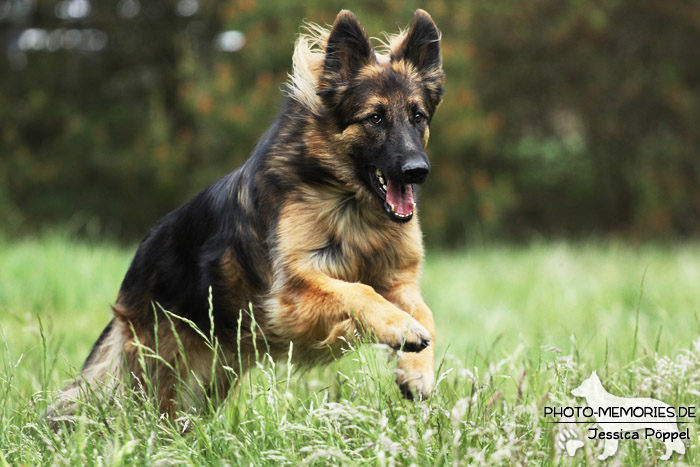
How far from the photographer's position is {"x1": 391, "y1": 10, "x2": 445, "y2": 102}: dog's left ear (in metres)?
4.03

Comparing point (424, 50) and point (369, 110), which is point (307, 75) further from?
point (424, 50)

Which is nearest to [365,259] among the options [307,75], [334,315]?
[334,315]

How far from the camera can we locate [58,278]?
7125mm

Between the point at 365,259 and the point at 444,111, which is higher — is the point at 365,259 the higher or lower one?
the lower one

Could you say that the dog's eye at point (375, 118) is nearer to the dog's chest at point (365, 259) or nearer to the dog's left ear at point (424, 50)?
the dog's left ear at point (424, 50)

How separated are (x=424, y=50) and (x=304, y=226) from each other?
1222 mm

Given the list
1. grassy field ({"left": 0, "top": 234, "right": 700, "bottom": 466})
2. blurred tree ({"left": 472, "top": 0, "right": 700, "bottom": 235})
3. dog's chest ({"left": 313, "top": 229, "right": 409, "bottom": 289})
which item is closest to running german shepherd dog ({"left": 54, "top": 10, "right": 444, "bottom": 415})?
dog's chest ({"left": 313, "top": 229, "right": 409, "bottom": 289})

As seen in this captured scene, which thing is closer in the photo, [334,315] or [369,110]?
[334,315]

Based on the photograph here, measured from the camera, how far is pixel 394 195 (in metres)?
3.68

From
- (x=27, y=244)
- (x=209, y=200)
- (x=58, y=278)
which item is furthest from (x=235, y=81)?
(x=209, y=200)

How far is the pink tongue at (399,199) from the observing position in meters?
3.66

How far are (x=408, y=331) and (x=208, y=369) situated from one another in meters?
1.36

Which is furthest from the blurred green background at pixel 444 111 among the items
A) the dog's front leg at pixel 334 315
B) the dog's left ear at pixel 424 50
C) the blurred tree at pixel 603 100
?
the dog's front leg at pixel 334 315

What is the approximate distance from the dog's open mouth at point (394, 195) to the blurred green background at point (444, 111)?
357 inches
